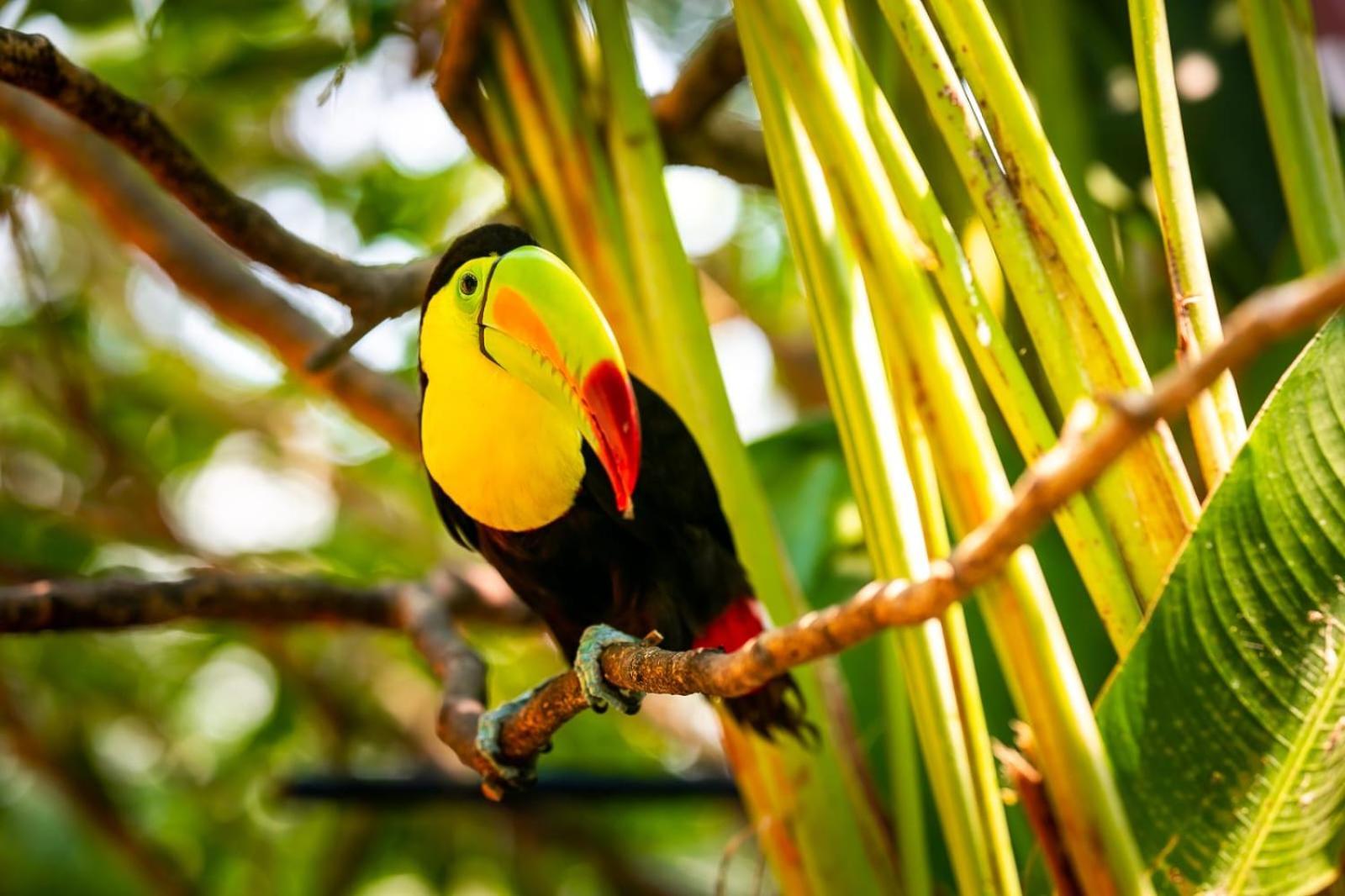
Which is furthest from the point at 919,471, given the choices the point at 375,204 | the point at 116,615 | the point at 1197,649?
the point at 375,204

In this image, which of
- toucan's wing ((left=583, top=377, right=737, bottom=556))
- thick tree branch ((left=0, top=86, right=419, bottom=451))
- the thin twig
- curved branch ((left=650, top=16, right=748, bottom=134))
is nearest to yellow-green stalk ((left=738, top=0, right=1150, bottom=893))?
the thin twig

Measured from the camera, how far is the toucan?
3.66ft

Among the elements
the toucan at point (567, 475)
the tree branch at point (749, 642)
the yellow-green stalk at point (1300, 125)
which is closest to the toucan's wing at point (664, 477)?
the toucan at point (567, 475)

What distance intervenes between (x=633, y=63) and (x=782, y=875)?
97 centimetres

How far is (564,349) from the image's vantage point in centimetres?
110

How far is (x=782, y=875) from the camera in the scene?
1410 mm

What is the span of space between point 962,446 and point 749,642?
0.31m

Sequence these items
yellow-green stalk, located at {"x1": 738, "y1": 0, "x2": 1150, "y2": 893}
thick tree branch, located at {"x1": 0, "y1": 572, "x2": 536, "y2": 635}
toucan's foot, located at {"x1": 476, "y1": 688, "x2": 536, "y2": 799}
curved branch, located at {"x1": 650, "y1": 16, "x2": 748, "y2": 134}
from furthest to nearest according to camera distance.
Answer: curved branch, located at {"x1": 650, "y1": 16, "x2": 748, "y2": 134}
thick tree branch, located at {"x1": 0, "y1": 572, "x2": 536, "y2": 635}
toucan's foot, located at {"x1": 476, "y1": 688, "x2": 536, "y2": 799}
yellow-green stalk, located at {"x1": 738, "y1": 0, "x2": 1150, "y2": 893}

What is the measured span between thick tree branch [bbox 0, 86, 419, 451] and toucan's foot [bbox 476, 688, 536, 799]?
778 millimetres

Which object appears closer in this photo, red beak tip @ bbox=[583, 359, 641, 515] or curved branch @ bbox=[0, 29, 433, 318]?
red beak tip @ bbox=[583, 359, 641, 515]

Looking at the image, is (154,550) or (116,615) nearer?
(116,615)

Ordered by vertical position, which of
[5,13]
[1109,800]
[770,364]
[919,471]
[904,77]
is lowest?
[1109,800]

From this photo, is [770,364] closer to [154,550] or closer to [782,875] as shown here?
[154,550]

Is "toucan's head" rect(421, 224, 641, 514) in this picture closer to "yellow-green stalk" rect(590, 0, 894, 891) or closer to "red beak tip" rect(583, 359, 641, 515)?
"red beak tip" rect(583, 359, 641, 515)
